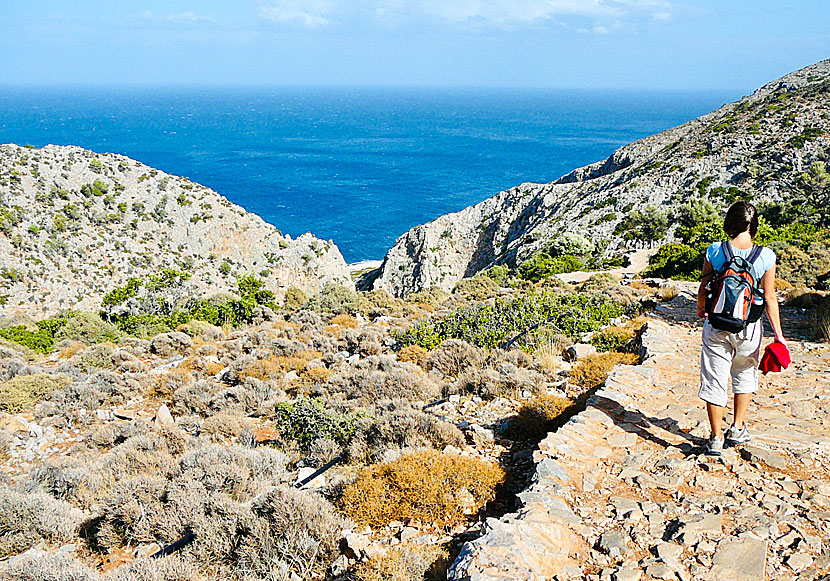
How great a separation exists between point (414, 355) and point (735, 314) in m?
6.68

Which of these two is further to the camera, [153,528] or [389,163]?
[389,163]

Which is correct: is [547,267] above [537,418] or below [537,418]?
below

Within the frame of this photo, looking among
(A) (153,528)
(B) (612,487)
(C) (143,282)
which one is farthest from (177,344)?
(C) (143,282)

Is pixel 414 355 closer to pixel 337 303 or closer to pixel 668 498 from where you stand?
pixel 668 498

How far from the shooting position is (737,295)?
→ 4547 mm

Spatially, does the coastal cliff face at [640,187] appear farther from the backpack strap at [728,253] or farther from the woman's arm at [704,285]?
the backpack strap at [728,253]

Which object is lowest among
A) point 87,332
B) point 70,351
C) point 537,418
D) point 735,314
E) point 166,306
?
point 166,306

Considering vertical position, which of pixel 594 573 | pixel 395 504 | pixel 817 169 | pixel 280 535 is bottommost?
pixel 280 535

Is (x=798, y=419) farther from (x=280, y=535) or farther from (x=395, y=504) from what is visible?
(x=280, y=535)

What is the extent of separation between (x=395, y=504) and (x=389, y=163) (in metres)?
158

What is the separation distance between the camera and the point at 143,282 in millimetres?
33281

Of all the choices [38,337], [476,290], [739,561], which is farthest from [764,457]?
[38,337]

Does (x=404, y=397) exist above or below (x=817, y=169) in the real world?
below

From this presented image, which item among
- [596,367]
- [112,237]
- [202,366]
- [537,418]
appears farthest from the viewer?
[112,237]
